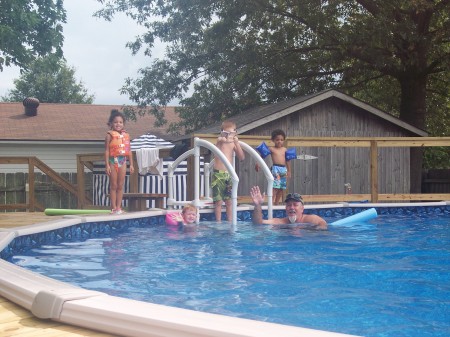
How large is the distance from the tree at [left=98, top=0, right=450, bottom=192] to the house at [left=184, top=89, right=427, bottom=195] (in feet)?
3.40

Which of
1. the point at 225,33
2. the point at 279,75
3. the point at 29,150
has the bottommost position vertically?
the point at 29,150

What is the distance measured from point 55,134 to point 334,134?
9.76m

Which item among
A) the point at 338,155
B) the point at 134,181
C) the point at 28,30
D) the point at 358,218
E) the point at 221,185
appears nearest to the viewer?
the point at 221,185

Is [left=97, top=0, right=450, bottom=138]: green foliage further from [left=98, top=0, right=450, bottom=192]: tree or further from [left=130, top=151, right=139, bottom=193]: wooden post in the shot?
[left=130, top=151, right=139, bottom=193]: wooden post

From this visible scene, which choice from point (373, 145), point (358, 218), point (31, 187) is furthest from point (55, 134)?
point (358, 218)

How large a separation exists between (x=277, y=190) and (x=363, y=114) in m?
7.57

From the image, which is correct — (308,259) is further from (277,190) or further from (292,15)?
(292,15)

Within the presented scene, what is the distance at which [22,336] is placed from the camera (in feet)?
9.36

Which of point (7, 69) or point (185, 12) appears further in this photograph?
point (185, 12)

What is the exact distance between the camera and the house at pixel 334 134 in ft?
56.0

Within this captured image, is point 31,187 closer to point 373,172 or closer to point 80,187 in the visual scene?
point 80,187

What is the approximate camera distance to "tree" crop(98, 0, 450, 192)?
18.6m

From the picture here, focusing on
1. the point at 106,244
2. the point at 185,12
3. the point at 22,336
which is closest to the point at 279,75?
the point at 185,12

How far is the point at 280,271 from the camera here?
19.6 ft
